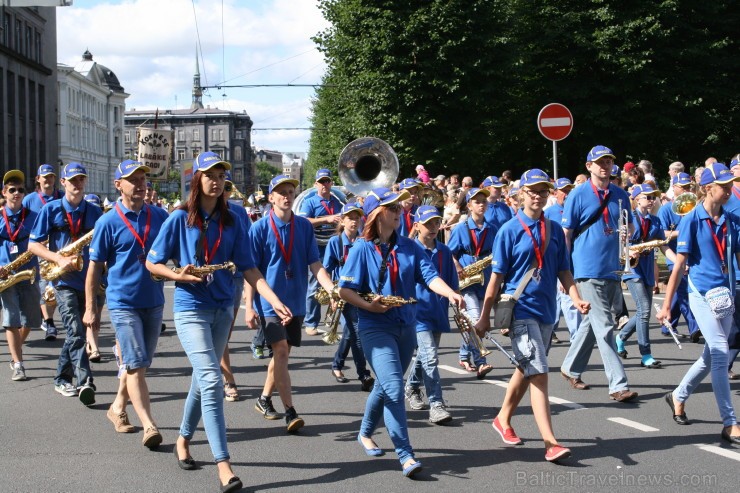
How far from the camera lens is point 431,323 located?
8.31 metres

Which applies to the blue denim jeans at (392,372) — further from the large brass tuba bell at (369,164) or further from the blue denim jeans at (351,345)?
the large brass tuba bell at (369,164)

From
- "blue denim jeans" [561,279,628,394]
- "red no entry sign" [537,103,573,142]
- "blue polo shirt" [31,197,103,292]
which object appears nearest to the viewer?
"blue denim jeans" [561,279,628,394]

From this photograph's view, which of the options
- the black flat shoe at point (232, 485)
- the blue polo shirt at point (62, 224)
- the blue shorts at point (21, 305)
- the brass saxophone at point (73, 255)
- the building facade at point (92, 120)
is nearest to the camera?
the black flat shoe at point (232, 485)

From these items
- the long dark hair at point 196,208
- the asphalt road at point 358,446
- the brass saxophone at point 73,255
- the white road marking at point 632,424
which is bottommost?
the asphalt road at point 358,446

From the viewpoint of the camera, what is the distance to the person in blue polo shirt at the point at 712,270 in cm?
746

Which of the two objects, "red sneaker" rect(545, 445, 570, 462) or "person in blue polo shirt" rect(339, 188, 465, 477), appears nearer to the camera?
"person in blue polo shirt" rect(339, 188, 465, 477)

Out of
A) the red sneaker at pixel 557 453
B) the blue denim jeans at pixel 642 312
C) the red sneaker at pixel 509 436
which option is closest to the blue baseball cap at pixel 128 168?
the red sneaker at pixel 509 436

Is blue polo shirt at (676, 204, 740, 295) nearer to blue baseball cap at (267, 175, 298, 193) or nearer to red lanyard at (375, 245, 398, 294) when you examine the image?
red lanyard at (375, 245, 398, 294)

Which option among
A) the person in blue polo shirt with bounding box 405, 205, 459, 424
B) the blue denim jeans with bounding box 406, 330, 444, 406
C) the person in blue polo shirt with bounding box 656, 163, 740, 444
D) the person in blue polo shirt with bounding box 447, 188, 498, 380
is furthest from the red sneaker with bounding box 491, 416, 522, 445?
the person in blue polo shirt with bounding box 447, 188, 498, 380

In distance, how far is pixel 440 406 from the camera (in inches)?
321

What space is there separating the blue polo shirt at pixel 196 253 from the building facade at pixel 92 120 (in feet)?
316

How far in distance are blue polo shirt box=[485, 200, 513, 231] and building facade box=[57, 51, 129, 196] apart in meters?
91.5

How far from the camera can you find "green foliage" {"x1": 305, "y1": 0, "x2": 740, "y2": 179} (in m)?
31.0

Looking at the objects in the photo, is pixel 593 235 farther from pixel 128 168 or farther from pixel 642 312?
pixel 128 168
